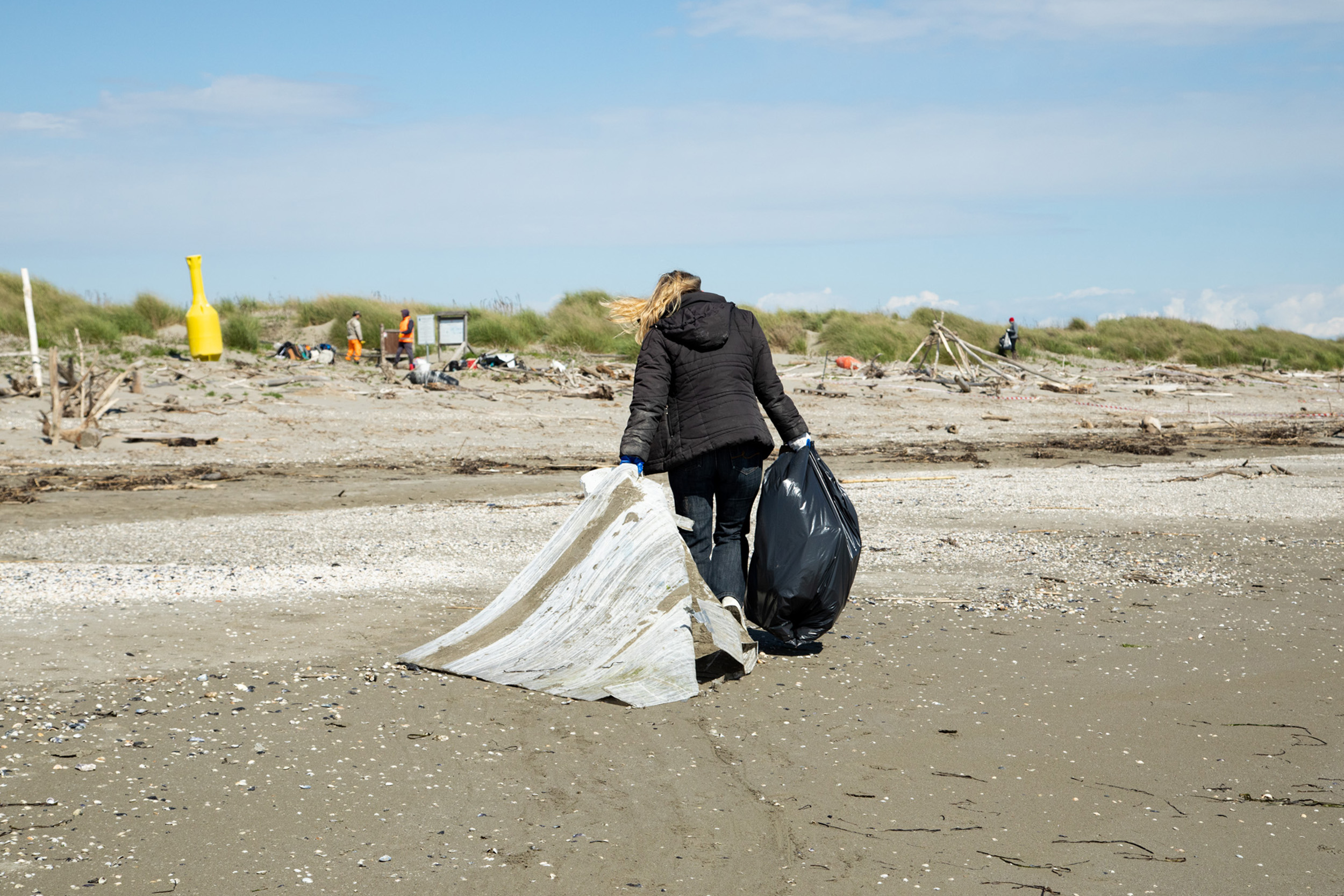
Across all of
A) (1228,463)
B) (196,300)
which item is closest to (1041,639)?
(1228,463)

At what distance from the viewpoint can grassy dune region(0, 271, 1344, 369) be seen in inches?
791

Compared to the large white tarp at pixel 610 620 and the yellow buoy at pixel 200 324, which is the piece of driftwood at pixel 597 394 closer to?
the yellow buoy at pixel 200 324

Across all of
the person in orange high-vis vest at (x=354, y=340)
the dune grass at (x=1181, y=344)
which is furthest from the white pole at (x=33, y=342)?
the dune grass at (x=1181, y=344)

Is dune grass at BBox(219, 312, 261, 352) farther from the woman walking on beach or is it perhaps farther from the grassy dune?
the woman walking on beach

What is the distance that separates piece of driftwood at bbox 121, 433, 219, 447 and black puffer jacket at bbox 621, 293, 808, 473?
32.4 ft

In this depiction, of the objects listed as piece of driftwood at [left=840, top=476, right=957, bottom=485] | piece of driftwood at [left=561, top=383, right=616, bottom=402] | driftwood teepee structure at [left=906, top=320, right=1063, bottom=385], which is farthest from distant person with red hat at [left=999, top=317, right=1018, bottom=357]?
piece of driftwood at [left=840, top=476, right=957, bottom=485]

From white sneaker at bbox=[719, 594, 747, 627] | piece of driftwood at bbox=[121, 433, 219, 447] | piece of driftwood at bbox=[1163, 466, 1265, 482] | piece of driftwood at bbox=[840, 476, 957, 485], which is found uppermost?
piece of driftwood at bbox=[121, 433, 219, 447]

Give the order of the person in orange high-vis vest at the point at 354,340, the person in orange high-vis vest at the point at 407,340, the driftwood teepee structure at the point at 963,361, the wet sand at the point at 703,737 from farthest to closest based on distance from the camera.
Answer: the driftwood teepee structure at the point at 963,361, the person in orange high-vis vest at the point at 354,340, the person in orange high-vis vest at the point at 407,340, the wet sand at the point at 703,737

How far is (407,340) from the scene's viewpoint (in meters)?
19.5

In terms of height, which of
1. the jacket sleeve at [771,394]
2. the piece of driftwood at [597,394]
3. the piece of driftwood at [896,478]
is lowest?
the piece of driftwood at [896,478]

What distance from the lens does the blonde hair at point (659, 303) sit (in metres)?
4.25

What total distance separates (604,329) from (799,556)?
20.2 meters

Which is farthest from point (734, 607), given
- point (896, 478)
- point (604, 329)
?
point (604, 329)

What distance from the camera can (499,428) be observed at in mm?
14680
